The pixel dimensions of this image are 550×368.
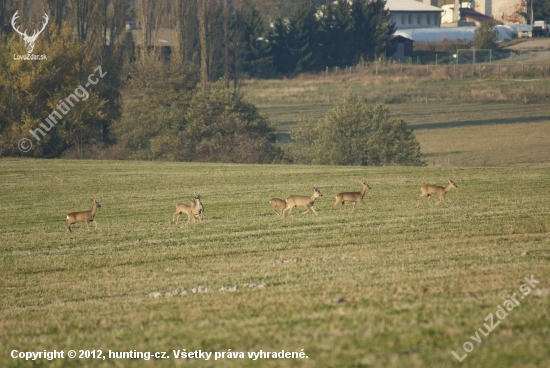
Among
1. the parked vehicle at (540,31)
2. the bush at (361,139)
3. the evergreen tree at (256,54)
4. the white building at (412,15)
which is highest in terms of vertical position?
the white building at (412,15)

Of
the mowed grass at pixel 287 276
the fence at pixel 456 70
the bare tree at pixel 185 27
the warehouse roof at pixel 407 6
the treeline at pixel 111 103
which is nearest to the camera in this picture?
the mowed grass at pixel 287 276

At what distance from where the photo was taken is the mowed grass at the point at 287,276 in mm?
7953

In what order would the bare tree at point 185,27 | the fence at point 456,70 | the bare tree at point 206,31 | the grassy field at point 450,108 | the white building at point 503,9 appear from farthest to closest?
the white building at point 503,9, the fence at point 456,70, the bare tree at point 206,31, the bare tree at point 185,27, the grassy field at point 450,108

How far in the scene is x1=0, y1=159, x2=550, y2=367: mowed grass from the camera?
7.95 metres

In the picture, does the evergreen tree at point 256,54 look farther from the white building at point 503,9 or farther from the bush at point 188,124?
the white building at point 503,9

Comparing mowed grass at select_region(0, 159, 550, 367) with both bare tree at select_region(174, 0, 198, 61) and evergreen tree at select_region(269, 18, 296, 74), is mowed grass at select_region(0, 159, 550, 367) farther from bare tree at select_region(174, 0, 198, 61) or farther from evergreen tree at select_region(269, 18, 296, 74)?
evergreen tree at select_region(269, 18, 296, 74)

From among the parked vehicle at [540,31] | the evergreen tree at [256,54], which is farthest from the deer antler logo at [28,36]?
the parked vehicle at [540,31]

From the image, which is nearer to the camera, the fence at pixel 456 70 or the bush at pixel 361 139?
the bush at pixel 361 139

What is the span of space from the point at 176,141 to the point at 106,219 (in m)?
29.8

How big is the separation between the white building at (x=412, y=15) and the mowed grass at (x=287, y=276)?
110572 millimetres

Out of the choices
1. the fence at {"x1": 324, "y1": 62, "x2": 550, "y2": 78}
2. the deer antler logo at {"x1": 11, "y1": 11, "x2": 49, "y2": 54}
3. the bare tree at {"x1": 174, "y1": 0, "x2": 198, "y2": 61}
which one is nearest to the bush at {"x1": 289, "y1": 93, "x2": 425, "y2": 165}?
the deer antler logo at {"x1": 11, "y1": 11, "x2": 49, "y2": 54}

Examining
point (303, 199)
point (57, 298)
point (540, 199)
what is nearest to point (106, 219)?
point (303, 199)

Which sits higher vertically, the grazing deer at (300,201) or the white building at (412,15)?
the white building at (412,15)

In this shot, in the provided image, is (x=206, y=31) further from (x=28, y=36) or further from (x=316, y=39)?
(x=316, y=39)
